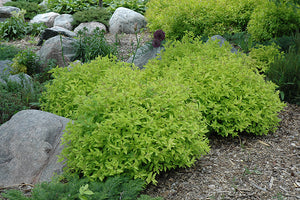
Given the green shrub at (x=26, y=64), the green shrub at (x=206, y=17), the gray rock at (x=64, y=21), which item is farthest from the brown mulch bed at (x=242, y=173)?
the gray rock at (x=64, y=21)

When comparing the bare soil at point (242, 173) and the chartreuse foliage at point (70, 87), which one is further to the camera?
the chartreuse foliage at point (70, 87)

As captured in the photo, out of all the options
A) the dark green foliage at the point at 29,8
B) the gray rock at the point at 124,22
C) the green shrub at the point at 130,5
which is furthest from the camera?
the dark green foliage at the point at 29,8

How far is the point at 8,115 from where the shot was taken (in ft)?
13.2

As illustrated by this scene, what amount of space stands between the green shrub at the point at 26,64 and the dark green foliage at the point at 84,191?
4.07 m

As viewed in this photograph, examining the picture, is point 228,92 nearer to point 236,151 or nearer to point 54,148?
point 236,151

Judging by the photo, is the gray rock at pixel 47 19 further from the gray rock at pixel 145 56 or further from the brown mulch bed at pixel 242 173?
the brown mulch bed at pixel 242 173

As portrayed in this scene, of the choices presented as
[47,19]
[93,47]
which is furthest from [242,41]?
[47,19]

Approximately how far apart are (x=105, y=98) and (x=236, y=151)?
65.4 inches

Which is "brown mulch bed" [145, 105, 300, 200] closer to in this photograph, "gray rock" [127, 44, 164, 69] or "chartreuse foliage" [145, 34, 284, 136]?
"chartreuse foliage" [145, 34, 284, 136]

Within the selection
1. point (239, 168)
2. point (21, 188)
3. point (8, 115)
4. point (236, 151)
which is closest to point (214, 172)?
point (239, 168)

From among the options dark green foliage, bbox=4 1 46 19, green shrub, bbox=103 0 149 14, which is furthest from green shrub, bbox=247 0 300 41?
dark green foliage, bbox=4 1 46 19

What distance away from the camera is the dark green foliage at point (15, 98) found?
405cm

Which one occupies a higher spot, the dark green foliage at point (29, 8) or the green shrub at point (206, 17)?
the green shrub at point (206, 17)

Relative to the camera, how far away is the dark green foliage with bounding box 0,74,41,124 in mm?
4051
